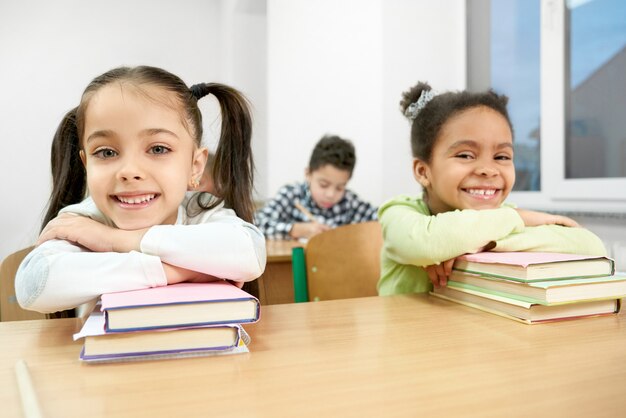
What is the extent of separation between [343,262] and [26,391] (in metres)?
1.11

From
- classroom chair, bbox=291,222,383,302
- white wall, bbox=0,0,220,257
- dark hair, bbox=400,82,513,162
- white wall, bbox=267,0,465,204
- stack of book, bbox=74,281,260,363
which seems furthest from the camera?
white wall, bbox=0,0,220,257

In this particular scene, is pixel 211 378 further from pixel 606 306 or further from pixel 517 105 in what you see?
pixel 517 105

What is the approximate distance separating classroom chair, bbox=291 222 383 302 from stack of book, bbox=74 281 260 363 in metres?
0.92

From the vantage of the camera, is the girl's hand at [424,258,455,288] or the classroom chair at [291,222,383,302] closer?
the girl's hand at [424,258,455,288]

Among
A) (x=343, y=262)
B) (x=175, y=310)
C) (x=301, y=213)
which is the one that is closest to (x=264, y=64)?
(x=301, y=213)

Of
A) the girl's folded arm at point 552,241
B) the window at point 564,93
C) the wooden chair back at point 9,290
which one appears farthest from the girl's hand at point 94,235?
the window at point 564,93

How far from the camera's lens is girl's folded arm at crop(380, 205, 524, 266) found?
2.82ft

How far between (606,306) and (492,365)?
1.11 ft

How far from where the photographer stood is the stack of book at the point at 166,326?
1.76 ft

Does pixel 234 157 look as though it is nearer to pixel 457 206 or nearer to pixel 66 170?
pixel 66 170

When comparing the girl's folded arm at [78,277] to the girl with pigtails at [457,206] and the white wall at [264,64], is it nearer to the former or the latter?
the girl with pigtails at [457,206]

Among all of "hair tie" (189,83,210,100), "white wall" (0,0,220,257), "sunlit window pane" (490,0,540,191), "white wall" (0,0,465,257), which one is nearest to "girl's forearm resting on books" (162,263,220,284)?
"hair tie" (189,83,210,100)

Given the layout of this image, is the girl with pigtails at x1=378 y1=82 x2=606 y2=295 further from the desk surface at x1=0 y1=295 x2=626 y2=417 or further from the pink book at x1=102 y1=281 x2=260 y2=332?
the pink book at x1=102 y1=281 x2=260 y2=332

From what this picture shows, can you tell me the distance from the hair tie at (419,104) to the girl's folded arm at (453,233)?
36 centimetres
